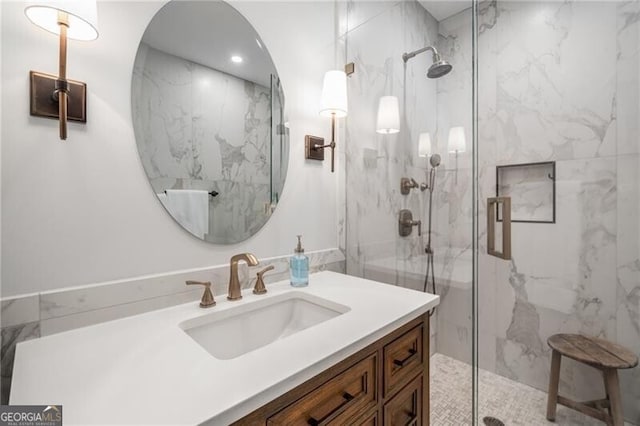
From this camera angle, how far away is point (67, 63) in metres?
0.79

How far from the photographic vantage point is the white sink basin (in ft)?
2.96

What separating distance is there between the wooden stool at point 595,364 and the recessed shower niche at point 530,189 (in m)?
0.66

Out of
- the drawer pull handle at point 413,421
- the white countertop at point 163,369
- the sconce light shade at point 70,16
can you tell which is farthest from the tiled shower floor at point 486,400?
the sconce light shade at point 70,16

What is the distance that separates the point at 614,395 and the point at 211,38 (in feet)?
7.79

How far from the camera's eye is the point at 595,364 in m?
1.27

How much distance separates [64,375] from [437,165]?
5.52 feet

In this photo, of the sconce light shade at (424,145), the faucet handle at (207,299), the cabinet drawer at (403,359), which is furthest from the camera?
the sconce light shade at (424,145)

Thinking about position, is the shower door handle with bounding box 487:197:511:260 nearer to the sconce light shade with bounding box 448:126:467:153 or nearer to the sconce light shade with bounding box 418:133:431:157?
the sconce light shade with bounding box 448:126:467:153

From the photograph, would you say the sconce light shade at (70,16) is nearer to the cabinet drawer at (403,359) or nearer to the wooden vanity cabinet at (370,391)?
the wooden vanity cabinet at (370,391)

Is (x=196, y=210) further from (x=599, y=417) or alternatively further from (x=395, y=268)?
(x=599, y=417)

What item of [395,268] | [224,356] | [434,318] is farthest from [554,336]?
[224,356]

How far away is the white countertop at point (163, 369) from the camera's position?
18.9 inches

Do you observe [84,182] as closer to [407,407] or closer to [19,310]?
[19,310]

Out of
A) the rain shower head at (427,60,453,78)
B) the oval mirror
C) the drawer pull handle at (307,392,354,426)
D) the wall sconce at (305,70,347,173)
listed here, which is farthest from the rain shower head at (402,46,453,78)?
the drawer pull handle at (307,392,354,426)
